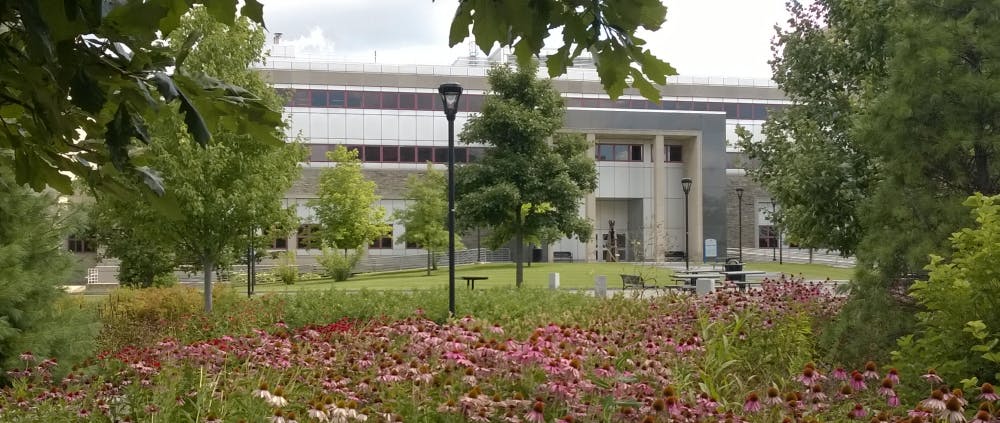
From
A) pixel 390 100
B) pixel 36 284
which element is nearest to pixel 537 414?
pixel 36 284

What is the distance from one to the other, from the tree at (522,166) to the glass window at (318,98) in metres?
21.0

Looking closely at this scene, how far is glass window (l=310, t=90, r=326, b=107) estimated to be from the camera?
47156 millimetres

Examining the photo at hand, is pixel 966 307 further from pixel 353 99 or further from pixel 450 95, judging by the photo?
pixel 353 99

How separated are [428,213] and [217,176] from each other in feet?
84.5

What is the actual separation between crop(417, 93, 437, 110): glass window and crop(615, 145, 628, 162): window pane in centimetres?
1066

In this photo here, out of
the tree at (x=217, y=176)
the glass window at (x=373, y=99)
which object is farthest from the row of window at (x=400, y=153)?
the tree at (x=217, y=176)

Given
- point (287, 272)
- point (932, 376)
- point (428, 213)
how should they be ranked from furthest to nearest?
point (428, 213) < point (287, 272) < point (932, 376)

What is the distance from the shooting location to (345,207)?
40.7m

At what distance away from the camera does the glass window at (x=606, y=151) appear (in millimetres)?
47906

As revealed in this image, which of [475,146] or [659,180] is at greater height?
[475,146]

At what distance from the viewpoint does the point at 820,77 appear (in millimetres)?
Answer: 15367

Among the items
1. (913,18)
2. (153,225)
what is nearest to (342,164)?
(153,225)

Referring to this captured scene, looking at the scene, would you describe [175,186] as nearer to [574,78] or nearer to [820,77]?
[820,77]

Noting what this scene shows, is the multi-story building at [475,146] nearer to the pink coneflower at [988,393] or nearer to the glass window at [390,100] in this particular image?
the glass window at [390,100]
